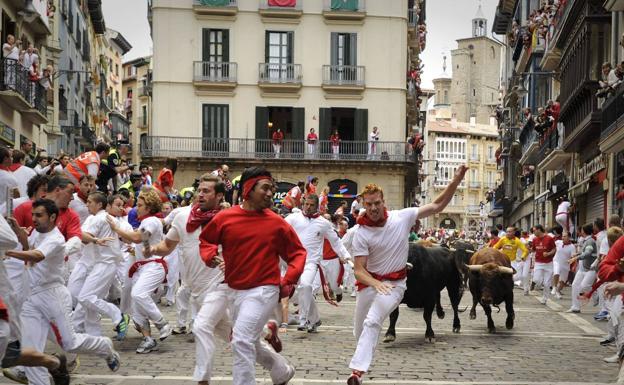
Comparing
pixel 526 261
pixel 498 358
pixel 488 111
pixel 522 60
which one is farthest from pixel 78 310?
pixel 488 111

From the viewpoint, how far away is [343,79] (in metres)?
45.0

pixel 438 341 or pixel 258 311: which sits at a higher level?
pixel 258 311

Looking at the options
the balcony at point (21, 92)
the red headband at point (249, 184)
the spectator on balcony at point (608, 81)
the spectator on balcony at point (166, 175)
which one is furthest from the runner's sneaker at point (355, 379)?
the balcony at point (21, 92)

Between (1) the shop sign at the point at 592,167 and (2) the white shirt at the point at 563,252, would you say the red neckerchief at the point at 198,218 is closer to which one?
(2) the white shirt at the point at 563,252

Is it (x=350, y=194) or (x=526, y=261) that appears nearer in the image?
(x=526, y=261)

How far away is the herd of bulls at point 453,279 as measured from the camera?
14.0 metres

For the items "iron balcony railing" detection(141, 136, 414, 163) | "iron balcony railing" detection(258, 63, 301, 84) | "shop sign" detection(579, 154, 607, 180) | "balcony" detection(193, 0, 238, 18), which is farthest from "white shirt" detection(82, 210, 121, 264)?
"balcony" detection(193, 0, 238, 18)

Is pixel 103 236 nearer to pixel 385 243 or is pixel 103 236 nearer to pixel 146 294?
pixel 146 294

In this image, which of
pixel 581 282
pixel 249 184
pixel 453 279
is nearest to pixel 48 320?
pixel 249 184

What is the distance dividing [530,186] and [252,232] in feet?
159

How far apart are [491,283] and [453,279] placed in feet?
1.93

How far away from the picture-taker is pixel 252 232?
819 centimetres

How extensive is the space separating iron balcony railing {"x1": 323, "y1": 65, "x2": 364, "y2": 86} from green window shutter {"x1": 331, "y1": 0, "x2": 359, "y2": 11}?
272 centimetres

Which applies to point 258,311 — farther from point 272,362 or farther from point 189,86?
point 189,86
